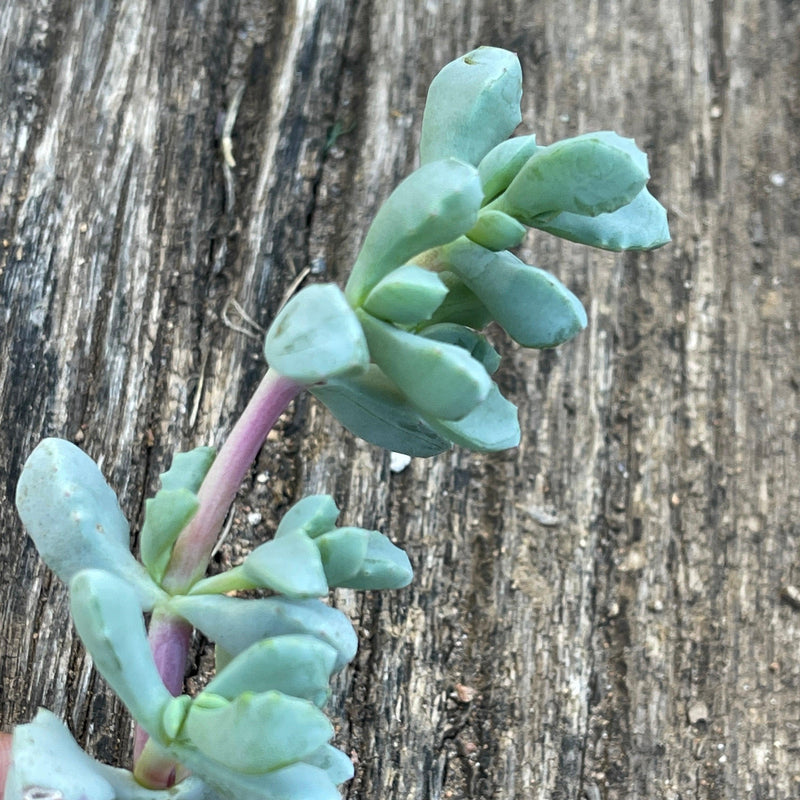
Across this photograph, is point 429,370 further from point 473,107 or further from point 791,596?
point 791,596

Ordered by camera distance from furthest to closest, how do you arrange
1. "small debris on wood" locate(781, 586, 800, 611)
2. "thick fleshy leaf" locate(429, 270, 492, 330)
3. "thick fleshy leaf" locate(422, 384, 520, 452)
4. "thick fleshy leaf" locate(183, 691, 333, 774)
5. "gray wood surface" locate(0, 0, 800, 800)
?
"small debris on wood" locate(781, 586, 800, 611) < "gray wood surface" locate(0, 0, 800, 800) < "thick fleshy leaf" locate(429, 270, 492, 330) < "thick fleshy leaf" locate(422, 384, 520, 452) < "thick fleshy leaf" locate(183, 691, 333, 774)

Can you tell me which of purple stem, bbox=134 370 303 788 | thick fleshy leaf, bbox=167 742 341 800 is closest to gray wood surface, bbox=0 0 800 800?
purple stem, bbox=134 370 303 788

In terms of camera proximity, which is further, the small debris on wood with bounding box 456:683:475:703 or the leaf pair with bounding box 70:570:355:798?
the small debris on wood with bounding box 456:683:475:703

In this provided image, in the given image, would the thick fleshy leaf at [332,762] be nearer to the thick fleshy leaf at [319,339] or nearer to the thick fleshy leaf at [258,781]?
the thick fleshy leaf at [258,781]

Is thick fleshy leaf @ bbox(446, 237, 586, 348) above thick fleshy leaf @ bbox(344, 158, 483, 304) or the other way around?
the other way around

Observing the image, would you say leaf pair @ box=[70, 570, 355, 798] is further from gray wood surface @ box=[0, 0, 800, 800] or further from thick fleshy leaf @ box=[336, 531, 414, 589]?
gray wood surface @ box=[0, 0, 800, 800]

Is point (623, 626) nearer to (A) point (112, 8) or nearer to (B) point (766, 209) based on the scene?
(B) point (766, 209)

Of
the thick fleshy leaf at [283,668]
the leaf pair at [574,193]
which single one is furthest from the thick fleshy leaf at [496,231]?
the thick fleshy leaf at [283,668]
